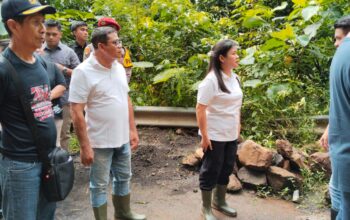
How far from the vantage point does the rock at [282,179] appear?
4.20 metres

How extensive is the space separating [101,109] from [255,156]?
203 cm

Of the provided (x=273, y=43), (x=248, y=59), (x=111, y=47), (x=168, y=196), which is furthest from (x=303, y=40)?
(x=111, y=47)

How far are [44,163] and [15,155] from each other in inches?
6.9

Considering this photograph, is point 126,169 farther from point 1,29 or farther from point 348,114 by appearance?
point 348,114

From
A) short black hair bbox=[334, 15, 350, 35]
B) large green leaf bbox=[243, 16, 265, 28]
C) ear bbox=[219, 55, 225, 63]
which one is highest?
short black hair bbox=[334, 15, 350, 35]

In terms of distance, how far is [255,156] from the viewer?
4.34 m

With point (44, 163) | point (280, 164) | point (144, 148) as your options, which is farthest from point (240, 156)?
point (44, 163)

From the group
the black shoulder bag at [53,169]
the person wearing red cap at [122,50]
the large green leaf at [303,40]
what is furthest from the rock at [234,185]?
the large green leaf at [303,40]

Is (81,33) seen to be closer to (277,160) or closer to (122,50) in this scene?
(122,50)

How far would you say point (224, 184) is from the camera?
3859mm

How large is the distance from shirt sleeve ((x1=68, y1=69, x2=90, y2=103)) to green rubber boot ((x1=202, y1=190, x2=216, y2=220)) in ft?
4.96

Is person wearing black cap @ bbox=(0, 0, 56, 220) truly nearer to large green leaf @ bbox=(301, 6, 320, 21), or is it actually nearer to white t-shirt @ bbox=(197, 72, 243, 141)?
white t-shirt @ bbox=(197, 72, 243, 141)

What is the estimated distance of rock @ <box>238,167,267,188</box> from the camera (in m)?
4.32

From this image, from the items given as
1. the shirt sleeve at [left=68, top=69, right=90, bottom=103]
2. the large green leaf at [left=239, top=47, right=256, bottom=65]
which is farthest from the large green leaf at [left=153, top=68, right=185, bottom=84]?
the shirt sleeve at [left=68, top=69, right=90, bottom=103]
